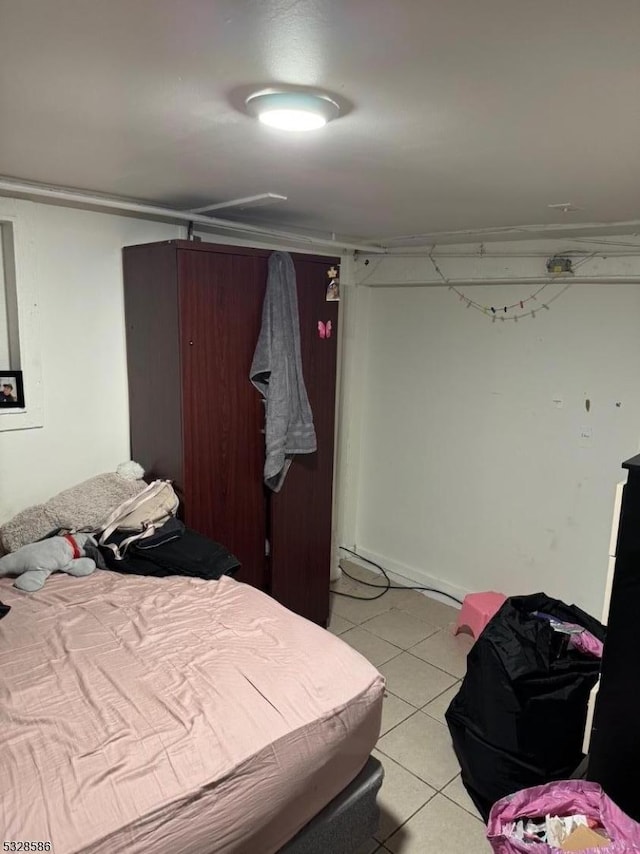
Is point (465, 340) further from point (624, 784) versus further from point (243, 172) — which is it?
point (624, 784)

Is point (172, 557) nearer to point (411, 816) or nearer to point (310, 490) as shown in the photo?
point (310, 490)

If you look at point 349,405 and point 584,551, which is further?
point 349,405

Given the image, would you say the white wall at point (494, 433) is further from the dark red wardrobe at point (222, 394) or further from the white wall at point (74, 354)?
the white wall at point (74, 354)

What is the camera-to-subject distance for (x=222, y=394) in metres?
2.68

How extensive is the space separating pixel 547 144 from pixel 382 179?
2.11 feet

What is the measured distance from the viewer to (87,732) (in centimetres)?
146

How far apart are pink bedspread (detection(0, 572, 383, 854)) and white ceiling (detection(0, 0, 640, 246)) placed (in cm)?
154

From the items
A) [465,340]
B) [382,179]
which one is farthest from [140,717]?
[465,340]

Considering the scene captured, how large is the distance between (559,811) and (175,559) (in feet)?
5.12

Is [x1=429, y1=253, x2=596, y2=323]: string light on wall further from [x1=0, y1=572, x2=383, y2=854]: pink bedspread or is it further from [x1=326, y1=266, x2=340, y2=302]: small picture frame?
[x1=0, y1=572, x2=383, y2=854]: pink bedspread

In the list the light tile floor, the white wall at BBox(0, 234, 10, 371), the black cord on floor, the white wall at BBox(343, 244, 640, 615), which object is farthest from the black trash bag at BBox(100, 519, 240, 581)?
the white wall at BBox(343, 244, 640, 615)

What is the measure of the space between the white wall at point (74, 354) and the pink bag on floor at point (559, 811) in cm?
220

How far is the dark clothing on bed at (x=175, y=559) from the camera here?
2328mm

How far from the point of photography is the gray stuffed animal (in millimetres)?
2221
